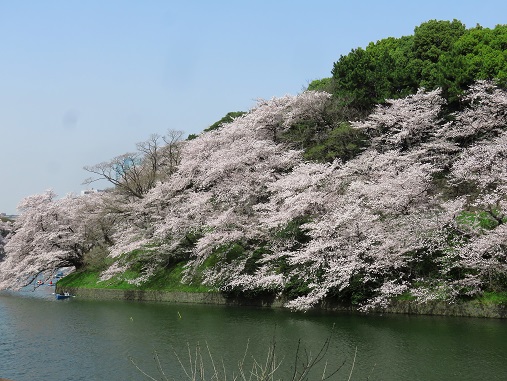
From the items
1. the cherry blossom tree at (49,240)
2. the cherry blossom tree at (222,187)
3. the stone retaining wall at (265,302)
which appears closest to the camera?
the stone retaining wall at (265,302)

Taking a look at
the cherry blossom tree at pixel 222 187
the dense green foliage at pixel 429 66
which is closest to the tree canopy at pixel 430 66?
the dense green foliage at pixel 429 66

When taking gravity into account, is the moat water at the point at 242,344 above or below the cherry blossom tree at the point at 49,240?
below

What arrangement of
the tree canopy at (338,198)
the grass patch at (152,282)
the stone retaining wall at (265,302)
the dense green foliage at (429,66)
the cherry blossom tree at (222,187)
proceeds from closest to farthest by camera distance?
the stone retaining wall at (265,302), the tree canopy at (338,198), the cherry blossom tree at (222,187), the dense green foliage at (429,66), the grass patch at (152,282)

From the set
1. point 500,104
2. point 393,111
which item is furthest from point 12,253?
point 500,104

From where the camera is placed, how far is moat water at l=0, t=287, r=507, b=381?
16.6 metres

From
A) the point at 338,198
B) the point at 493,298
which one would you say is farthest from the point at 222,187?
the point at 493,298

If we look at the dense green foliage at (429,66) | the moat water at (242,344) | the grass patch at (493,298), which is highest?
the dense green foliage at (429,66)

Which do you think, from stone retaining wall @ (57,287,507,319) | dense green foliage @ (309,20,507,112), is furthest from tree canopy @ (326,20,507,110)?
stone retaining wall @ (57,287,507,319)

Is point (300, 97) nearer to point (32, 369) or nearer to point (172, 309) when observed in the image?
point (172, 309)

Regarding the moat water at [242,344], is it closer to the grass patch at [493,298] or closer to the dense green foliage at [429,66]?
the grass patch at [493,298]

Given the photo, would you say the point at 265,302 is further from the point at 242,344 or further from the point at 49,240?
the point at 49,240

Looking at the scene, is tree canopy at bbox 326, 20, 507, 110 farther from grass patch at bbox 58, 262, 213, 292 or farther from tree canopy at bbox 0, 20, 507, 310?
grass patch at bbox 58, 262, 213, 292

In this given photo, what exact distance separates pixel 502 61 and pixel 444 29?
7676 mm

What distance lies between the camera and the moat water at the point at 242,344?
16.6 meters
